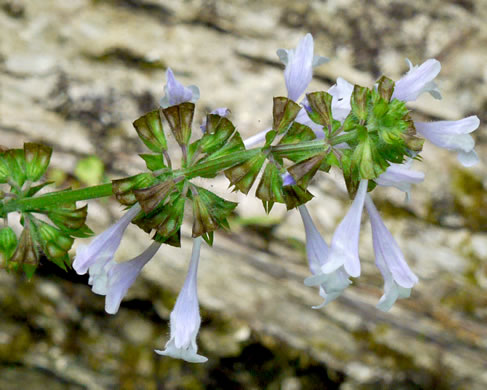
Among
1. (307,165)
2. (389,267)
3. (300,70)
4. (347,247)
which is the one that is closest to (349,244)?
(347,247)

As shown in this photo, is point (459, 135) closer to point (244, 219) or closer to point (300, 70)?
point (300, 70)

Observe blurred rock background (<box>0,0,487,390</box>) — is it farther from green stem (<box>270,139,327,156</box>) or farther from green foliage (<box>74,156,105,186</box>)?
green stem (<box>270,139,327,156</box>)

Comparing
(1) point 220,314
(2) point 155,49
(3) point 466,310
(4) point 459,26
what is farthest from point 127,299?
(4) point 459,26

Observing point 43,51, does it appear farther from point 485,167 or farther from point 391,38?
point 485,167

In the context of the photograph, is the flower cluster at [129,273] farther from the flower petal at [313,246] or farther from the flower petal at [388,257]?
the flower petal at [388,257]

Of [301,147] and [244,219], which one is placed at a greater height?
[301,147]

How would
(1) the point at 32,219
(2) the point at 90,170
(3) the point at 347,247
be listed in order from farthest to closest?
1. (2) the point at 90,170
2. (1) the point at 32,219
3. (3) the point at 347,247
